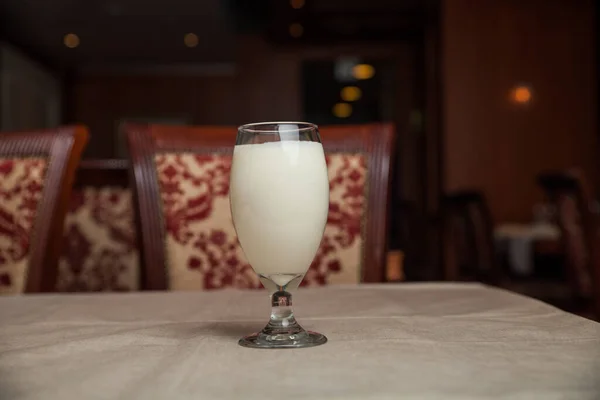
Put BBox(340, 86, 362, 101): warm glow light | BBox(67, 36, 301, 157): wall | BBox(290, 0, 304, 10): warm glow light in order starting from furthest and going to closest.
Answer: BBox(340, 86, 362, 101): warm glow light → BBox(67, 36, 301, 157): wall → BBox(290, 0, 304, 10): warm glow light

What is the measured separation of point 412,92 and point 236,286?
6451mm

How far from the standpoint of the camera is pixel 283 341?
51cm

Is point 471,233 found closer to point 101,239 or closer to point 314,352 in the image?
point 101,239

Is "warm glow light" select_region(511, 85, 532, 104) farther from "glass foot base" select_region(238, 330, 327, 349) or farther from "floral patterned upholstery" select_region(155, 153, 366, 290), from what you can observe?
"glass foot base" select_region(238, 330, 327, 349)

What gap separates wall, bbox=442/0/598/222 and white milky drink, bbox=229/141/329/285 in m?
5.44

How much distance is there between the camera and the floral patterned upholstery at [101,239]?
1474 millimetres

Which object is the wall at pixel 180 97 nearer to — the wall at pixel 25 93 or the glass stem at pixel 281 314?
the wall at pixel 25 93

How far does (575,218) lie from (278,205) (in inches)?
80.7

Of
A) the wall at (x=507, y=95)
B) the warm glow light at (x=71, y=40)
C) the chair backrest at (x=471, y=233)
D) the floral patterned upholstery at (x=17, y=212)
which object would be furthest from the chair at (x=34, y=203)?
the warm glow light at (x=71, y=40)

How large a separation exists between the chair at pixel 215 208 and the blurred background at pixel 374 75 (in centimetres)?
222

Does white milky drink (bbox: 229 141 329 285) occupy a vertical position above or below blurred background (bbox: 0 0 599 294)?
below

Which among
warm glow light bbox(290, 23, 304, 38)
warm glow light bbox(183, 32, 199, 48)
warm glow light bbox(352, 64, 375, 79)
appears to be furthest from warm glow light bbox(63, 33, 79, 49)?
warm glow light bbox(352, 64, 375, 79)

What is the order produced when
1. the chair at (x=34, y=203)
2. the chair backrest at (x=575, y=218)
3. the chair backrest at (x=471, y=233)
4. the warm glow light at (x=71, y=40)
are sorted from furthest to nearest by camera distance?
the warm glow light at (x=71, y=40) < the chair backrest at (x=471, y=233) < the chair backrest at (x=575, y=218) < the chair at (x=34, y=203)

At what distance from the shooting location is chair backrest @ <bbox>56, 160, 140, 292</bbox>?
147cm
